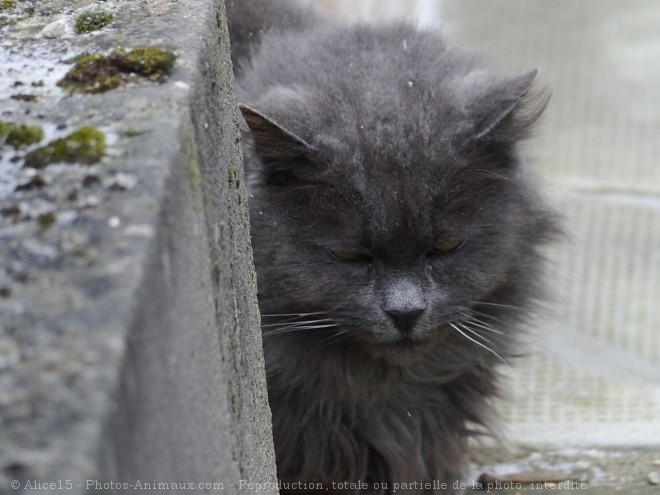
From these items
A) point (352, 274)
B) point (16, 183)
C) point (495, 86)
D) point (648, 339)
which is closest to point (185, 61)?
point (16, 183)

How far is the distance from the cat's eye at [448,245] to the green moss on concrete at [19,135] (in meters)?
1.09

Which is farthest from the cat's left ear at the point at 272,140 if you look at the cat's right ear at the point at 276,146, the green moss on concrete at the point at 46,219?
the green moss on concrete at the point at 46,219

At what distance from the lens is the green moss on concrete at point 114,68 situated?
3.87 ft

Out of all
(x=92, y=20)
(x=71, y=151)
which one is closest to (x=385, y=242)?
(x=92, y=20)

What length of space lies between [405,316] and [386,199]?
252 mm

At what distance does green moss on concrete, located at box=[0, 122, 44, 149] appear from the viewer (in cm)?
108

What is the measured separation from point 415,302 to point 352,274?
0.15 meters

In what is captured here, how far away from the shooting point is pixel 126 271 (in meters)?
0.92

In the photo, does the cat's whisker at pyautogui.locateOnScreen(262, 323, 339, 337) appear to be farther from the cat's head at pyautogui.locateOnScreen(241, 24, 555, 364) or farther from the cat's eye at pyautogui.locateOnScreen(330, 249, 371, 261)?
the cat's eye at pyautogui.locateOnScreen(330, 249, 371, 261)

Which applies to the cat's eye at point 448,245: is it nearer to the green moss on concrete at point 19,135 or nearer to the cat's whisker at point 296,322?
the cat's whisker at point 296,322

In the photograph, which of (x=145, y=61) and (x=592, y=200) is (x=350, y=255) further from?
(x=592, y=200)

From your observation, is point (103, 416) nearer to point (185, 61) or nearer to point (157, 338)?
point (157, 338)

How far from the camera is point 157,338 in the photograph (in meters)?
0.97

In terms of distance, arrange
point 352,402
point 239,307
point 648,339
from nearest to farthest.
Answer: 1. point 239,307
2. point 352,402
3. point 648,339
